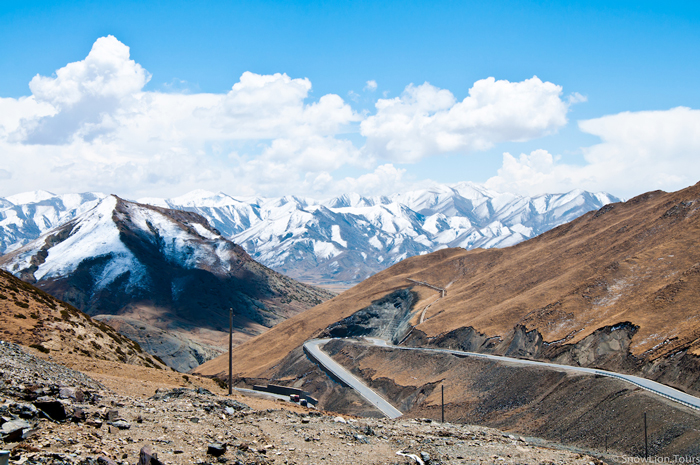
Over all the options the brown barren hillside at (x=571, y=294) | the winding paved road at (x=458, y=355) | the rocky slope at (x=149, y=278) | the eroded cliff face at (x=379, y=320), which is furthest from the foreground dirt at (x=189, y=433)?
the rocky slope at (x=149, y=278)

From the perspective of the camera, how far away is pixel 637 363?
43219 mm

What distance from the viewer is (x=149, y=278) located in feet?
556

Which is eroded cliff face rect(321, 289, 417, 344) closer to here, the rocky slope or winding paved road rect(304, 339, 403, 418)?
winding paved road rect(304, 339, 403, 418)

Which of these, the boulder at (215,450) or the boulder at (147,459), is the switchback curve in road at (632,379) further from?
the boulder at (147,459)

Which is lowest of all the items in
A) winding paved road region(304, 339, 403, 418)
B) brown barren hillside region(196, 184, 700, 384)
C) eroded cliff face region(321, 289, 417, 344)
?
winding paved road region(304, 339, 403, 418)

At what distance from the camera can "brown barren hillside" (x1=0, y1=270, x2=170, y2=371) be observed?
3098 centimetres

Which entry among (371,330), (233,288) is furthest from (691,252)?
(233,288)

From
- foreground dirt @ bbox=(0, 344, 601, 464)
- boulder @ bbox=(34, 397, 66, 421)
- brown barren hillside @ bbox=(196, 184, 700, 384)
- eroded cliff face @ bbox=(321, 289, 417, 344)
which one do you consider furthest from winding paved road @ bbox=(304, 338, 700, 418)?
boulder @ bbox=(34, 397, 66, 421)

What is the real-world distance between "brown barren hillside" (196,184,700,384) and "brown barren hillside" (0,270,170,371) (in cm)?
4025

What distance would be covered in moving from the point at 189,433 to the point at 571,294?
56002mm

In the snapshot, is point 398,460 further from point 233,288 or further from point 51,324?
point 233,288

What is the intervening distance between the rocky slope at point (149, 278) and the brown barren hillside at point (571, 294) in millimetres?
52117

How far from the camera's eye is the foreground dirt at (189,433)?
13.2 meters

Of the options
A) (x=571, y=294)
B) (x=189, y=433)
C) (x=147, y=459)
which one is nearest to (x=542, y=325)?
(x=571, y=294)
